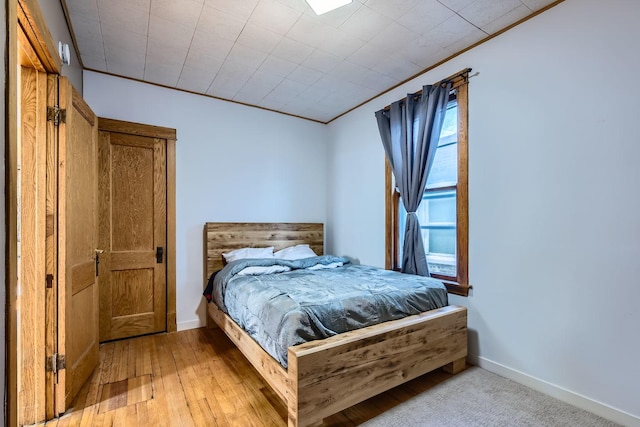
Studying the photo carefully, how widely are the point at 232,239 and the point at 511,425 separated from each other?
3.01 meters

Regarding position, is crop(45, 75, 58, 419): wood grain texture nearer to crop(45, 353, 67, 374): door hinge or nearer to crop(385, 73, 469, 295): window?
crop(45, 353, 67, 374): door hinge

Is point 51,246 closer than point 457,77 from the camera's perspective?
Yes

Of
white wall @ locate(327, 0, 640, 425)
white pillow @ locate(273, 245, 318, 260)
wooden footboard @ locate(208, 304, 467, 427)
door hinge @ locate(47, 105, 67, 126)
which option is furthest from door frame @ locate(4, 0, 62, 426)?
white wall @ locate(327, 0, 640, 425)

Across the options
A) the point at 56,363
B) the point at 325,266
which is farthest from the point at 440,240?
the point at 56,363

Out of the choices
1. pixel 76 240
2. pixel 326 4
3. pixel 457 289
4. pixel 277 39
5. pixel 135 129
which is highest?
pixel 277 39

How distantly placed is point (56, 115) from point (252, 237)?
2.23 meters

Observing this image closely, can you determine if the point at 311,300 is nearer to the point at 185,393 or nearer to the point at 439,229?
the point at 185,393

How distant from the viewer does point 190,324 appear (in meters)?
3.42

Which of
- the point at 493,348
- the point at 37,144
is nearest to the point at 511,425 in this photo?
the point at 493,348

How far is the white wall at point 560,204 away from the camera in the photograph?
5.90ft

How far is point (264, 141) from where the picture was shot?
3.95 m

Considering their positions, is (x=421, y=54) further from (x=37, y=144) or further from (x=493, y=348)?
(x=37, y=144)

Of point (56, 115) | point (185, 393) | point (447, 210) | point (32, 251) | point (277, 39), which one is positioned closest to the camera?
point (32, 251)

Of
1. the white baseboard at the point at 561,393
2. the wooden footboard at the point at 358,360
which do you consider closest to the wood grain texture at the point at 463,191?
the wooden footboard at the point at 358,360
